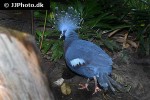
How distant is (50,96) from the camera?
221 cm

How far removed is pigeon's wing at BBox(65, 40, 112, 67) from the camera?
126 inches

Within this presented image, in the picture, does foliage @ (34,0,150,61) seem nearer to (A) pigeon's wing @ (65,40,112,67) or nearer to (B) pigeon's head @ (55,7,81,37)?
(B) pigeon's head @ (55,7,81,37)

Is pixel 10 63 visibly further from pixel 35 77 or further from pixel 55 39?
pixel 55 39

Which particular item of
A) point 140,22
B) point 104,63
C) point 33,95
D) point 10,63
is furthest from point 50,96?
point 140,22

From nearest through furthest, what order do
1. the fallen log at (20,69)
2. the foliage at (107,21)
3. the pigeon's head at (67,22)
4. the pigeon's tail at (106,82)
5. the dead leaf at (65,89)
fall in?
the fallen log at (20,69) → the pigeon's tail at (106,82) → the dead leaf at (65,89) → the pigeon's head at (67,22) → the foliage at (107,21)

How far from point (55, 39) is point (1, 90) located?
231cm

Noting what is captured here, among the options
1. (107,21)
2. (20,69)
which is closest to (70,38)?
(107,21)

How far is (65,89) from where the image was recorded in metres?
3.39

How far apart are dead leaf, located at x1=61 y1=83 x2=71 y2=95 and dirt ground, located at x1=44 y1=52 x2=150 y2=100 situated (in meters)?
0.03

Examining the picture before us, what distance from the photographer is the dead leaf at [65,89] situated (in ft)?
11.0

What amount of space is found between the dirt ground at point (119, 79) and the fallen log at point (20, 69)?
116cm

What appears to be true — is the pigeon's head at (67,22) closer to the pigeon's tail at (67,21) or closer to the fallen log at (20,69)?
the pigeon's tail at (67,21)

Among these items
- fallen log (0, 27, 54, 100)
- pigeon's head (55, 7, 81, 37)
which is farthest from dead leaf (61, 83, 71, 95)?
fallen log (0, 27, 54, 100)

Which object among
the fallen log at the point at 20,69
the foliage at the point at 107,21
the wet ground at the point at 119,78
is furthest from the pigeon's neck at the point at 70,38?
the fallen log at the point at 20,69
